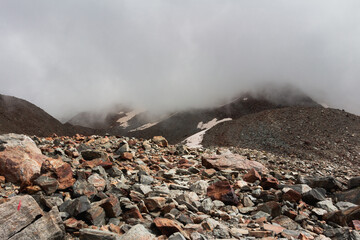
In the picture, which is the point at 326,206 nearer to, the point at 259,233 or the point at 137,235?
the point at 259,233

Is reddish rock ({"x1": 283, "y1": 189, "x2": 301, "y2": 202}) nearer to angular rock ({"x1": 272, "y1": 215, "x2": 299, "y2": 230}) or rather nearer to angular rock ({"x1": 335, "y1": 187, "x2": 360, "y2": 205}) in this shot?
angular rock ({"x1": 272, "y1": 215, "x2": 299, "y2": 230})

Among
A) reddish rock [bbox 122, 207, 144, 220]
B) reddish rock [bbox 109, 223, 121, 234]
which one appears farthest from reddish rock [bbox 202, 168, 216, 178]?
reddish rock [bbox 109, 223, 121, 234]

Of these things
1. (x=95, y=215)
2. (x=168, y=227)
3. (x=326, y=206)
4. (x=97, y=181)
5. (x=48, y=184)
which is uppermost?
(x=48, y=184)

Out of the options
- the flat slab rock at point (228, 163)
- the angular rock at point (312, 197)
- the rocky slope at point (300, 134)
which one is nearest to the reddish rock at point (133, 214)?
the angular rock at point (312, 197)

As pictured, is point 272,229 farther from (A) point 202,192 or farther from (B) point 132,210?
(B) point 132,210

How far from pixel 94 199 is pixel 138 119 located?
136 meters

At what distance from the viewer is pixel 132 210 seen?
6188 millimetres

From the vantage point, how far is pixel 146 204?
666cm

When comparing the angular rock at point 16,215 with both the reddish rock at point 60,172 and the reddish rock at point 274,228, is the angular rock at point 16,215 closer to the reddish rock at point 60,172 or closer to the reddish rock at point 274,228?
the reddish rock at point 60,172

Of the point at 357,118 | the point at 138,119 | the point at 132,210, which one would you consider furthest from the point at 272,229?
the point at 138,119

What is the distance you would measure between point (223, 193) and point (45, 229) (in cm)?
537

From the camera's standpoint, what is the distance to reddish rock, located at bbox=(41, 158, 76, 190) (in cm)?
712

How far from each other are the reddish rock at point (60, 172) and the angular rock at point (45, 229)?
6.46 feet

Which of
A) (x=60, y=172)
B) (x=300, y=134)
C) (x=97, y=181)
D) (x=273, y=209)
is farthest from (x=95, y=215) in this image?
(x=300, y=134)
